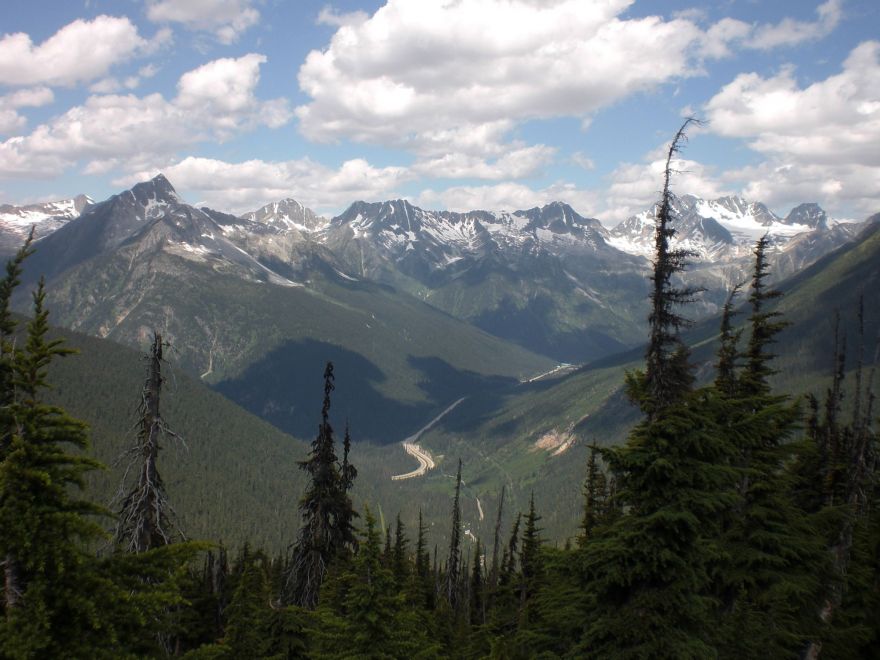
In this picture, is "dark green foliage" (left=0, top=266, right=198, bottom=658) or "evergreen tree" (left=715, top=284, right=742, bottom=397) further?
"evergreen tree" (left=715, top=284, right=742, bottom=397)

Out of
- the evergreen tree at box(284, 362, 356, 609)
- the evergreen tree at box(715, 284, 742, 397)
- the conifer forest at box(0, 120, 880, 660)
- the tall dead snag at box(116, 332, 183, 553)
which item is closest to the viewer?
the conifer forest at box(0, 120, 880, 660)

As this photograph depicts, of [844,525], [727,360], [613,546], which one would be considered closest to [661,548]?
[613,546]

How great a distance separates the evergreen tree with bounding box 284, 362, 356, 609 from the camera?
37250 mm

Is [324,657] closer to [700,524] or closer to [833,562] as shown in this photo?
[700,524]

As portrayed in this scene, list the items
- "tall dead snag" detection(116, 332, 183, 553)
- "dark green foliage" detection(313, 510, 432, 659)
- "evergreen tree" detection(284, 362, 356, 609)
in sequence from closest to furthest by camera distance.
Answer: "tall dead snag" detection(116, 332, 183, 553) < "dark green foliage" detection(313, 510, 432, 659) < "evergreen tree" detection(284, 362, 356, 609)

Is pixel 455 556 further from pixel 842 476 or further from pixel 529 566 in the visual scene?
pixel 842 476

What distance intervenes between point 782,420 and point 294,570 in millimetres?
28960

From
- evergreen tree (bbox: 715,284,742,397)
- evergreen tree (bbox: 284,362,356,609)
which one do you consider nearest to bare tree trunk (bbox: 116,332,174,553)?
evergreen tree (bbox: 284,362,356,609)

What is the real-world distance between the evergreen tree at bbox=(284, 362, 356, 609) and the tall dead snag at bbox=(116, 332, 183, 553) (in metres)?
16.8

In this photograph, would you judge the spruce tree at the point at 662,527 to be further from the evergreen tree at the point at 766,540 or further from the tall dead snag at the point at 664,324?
the evergreen tree at the point at 766,540

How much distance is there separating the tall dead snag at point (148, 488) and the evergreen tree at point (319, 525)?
16.8 meters

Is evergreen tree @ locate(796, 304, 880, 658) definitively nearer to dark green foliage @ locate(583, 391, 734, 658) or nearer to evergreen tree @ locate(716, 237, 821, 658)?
evergreen tree @ locate(716, 237, 821, 658)

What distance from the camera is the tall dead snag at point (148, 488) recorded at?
19547mm

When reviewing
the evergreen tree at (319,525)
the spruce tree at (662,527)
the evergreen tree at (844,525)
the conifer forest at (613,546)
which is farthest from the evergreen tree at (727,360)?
the evergreen tree at (319,525)
